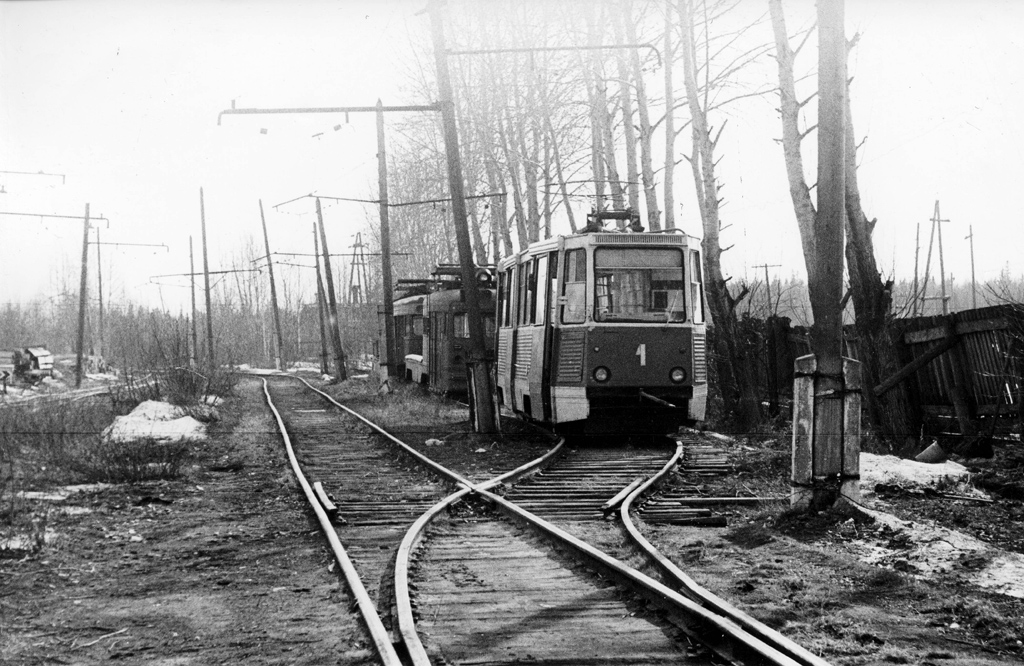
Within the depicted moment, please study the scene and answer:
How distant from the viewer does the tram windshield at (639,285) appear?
45.6 feet

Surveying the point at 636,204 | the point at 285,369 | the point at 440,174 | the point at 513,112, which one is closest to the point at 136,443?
the point at 636,204

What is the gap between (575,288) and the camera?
14094 millimetres

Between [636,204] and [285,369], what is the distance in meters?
40.6

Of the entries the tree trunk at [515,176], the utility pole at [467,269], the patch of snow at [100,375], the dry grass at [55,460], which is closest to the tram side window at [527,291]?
the utility pole at [467,269]

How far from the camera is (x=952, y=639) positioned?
5301mm

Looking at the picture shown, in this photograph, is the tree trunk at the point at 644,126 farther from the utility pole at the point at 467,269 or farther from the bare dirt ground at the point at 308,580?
the bare dirt ground at the point at 308,580

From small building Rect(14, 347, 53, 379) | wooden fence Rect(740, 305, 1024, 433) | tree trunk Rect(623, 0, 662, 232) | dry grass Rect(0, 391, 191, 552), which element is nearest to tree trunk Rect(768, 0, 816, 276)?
wooden fence Rect(740, 305, 1024, 433)

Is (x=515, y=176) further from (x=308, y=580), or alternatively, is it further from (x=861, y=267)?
(x=308, y=580)

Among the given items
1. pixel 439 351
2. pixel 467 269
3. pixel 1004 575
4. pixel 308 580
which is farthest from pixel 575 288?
pixel 439 351

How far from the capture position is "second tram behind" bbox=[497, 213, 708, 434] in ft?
45.6

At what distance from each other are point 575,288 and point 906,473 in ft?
17.0

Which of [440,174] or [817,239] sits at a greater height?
[440,174]

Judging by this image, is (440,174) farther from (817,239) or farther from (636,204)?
(817,239)

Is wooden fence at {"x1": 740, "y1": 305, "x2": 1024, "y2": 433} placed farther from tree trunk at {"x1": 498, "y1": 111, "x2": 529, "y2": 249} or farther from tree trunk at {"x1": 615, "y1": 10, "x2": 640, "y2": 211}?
tree trunk at {"x1": 498, "y1": 111, "x2": 529, "y2": 249}
